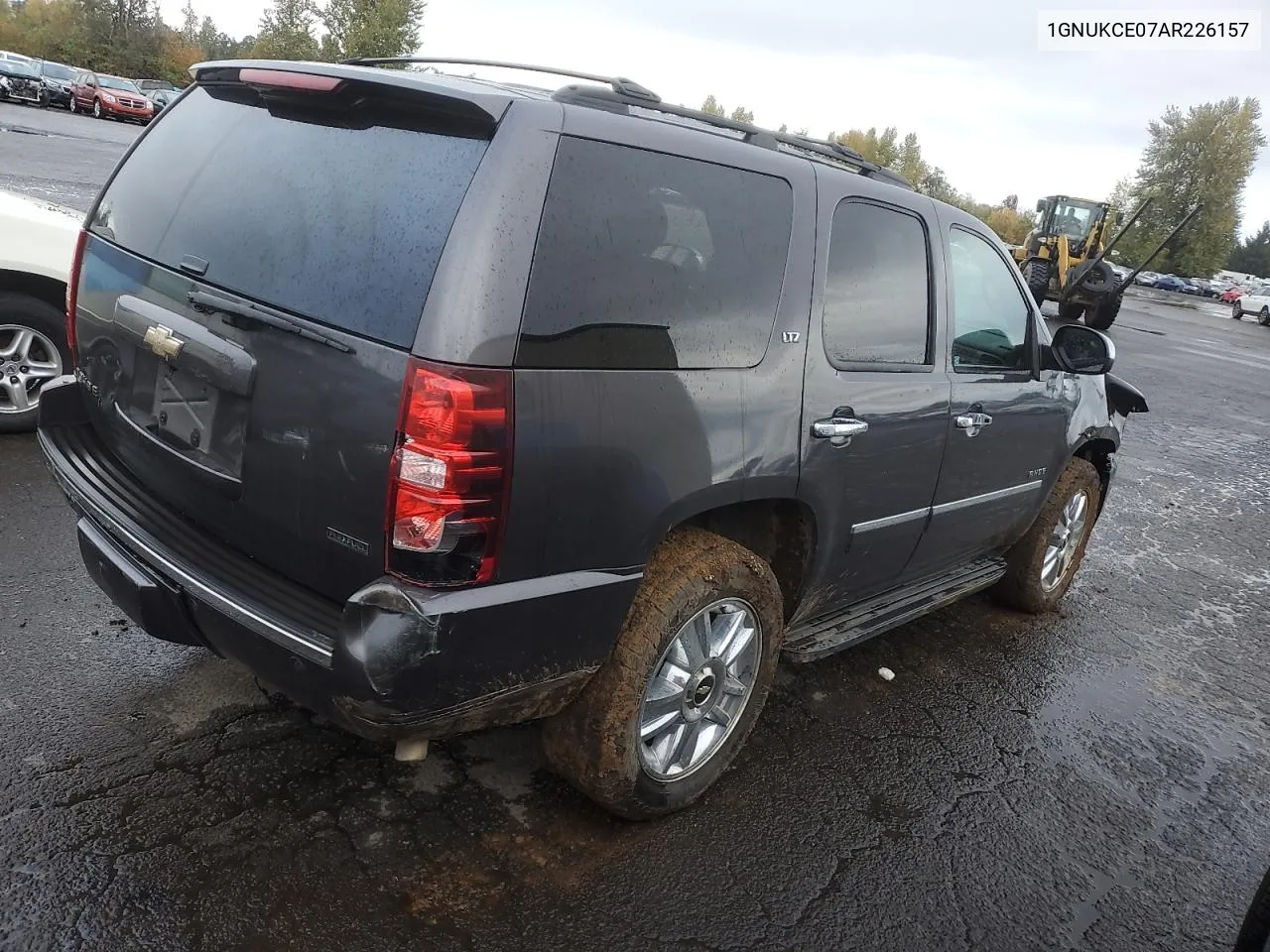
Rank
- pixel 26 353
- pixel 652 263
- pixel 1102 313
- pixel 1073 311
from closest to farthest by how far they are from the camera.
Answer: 1. pixel 652 263
2. pixel 26 353
3. pixel 1102 313
4. pixel 1073 311

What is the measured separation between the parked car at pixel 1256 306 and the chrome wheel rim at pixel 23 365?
4050cm

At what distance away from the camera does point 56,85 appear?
112ft

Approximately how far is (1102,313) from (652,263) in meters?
20.8

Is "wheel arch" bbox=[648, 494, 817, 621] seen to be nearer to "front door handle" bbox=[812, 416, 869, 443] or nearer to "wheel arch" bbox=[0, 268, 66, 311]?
"front door handle" bbox=[812, 416, 869, 443]

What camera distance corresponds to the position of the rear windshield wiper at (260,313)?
2158mm

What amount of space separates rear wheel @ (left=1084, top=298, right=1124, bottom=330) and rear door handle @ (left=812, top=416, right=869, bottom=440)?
19.6m

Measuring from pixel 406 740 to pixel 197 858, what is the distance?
2.08ft

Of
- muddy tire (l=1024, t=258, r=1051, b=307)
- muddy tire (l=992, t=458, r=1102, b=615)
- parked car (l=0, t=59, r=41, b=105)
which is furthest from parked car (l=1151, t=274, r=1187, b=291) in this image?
muddy tire (l=992, t=458, r=1102, b=615)

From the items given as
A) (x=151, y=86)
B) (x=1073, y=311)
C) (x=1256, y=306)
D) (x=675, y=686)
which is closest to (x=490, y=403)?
(x=675, y=686)

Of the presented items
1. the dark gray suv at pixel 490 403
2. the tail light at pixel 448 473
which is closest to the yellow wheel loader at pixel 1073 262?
the dark gray suv at pixel 490 403

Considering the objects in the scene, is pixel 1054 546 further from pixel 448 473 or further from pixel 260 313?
pixel 260 313

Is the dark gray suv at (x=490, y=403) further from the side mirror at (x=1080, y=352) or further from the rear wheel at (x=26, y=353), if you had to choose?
the rear wheel at (x=26, y=353)

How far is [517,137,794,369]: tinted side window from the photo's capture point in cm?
219

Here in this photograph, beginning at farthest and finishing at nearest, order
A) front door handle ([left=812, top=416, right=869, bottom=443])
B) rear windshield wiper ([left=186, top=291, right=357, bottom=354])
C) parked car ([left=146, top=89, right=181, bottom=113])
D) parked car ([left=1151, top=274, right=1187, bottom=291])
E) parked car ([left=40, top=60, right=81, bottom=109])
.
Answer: parked car ([left=1151, top=274, right=1187, bottom=291]) < parked car ([left=146, top=89, right=181, bottom=113]) < parked car ([left=40, top=60, right=81, bottom=109]) < front door handle ([left=812, top=416, right=869, bottom=443]) < rear windshield wiper ([left=186, top=291, right=357, bottom=354])
